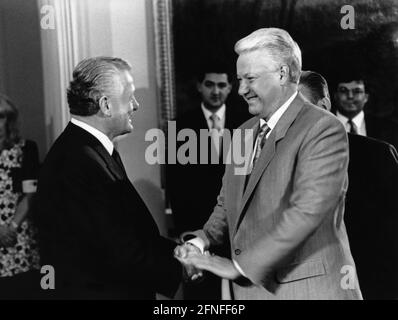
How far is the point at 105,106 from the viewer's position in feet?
7.58

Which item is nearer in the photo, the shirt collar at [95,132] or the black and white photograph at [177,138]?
the black and white photograph at [177,138]

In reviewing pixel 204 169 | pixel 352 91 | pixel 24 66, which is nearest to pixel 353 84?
pixel 352 91

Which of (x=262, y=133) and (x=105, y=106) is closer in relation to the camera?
(x=262, y=133)

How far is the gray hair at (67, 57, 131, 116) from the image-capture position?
2295mm

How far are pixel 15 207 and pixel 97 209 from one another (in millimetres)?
729

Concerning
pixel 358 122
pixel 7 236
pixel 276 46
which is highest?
pixel 276 46

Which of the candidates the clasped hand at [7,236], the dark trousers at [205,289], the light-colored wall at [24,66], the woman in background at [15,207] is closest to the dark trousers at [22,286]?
the woman in background at [15,207]

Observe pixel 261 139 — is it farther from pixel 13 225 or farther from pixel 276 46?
pixel 13 225

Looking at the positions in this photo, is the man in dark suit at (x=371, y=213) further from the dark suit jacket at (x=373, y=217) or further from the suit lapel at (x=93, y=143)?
the suit lapel at (x=93, y=143)

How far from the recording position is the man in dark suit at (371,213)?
262 cm

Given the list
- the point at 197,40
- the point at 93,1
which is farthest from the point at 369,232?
the point at 93,1

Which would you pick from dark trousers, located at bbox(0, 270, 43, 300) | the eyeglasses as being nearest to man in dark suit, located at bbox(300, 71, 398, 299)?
the eyeglasses

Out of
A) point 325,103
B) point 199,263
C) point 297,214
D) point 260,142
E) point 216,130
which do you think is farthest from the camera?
point 216,130

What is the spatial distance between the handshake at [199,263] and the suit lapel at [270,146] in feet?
0.61
